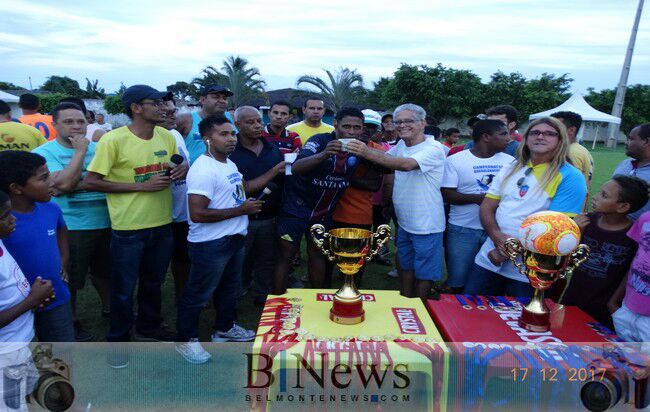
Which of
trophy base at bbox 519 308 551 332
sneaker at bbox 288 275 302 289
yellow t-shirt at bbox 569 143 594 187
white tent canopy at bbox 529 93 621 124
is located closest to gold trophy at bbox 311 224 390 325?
trophy base at bbox 519 308 551 332

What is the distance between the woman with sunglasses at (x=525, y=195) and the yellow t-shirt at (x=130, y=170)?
8.22 feet

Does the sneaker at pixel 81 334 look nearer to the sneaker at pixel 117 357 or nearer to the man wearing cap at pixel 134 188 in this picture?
the man wearing cap at pixel 134 188

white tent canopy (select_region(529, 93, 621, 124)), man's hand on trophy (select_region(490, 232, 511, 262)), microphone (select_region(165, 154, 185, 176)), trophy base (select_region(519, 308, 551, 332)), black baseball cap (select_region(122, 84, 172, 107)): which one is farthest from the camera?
white tent canopy (select_region(529, 93, 621, 124))

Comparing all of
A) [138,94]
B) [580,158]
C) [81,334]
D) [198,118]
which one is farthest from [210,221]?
[580,158]

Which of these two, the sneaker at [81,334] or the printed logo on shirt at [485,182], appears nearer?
the sneaker at [81,334]

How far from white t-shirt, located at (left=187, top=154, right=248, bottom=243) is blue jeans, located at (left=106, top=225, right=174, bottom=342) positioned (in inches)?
15.3

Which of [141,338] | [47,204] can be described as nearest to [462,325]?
[47,204]

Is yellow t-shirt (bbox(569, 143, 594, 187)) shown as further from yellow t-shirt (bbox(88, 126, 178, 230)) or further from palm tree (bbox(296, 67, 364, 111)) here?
palm tree (bbox(296, 67, 364, 111))

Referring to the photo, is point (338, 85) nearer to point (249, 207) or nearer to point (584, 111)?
point (584, 111)

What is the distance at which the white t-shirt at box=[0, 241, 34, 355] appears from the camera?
6.49 feet

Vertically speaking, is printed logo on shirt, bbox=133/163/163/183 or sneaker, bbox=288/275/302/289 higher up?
printed logo on shirt, bbox=133/163/163/183

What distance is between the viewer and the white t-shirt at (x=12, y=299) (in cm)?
198

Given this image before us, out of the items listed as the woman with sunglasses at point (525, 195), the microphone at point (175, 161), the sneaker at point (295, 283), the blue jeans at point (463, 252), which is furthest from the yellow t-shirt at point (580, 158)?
the microphone at point (175, 161)

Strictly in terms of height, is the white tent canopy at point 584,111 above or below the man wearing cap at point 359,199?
above
